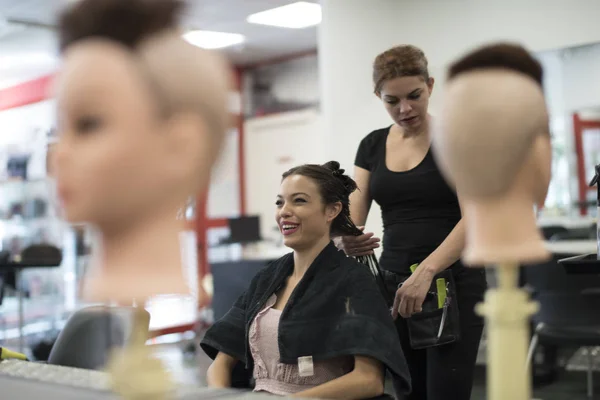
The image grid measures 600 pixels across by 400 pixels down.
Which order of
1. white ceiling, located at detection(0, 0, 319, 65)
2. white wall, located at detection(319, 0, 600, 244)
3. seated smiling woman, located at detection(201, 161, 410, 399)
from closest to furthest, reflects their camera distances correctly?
seated smiling woman, located at detection(201, 161, 410, 399), white wall, located at detection(319, 0, 600, 244), white ceiling, located at detection(0, 0, 319, 65)

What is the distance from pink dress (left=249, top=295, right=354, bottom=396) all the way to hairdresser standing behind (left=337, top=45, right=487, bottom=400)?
0.23m

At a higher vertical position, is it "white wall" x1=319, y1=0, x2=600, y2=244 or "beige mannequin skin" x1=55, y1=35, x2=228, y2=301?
"white wall" x1=319, y1=0, x2=600, y2=244

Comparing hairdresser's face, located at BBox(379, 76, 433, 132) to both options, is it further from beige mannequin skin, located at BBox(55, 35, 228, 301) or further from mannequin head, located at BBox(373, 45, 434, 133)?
beige mannequin skin, located at BBox(55, 35, 228, 301)

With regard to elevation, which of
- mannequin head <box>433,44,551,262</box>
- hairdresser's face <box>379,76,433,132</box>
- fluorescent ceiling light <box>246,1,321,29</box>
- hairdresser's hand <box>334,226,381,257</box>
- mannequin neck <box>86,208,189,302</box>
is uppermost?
fluorescent ceiling light <box>246,1,321,29</box>

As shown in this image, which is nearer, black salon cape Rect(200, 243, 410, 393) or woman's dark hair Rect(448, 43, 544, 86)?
woman's dark hair Rect(448, 43, 544, 86)

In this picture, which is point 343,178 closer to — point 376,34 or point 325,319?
point 325,319

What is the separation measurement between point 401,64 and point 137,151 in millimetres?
1246

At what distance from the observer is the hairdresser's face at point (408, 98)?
1790 millimetres

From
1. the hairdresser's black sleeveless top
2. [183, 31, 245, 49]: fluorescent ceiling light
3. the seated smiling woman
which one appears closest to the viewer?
the seated smiling woman

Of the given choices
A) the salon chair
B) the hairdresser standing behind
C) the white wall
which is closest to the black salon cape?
the hairdresser standing behind

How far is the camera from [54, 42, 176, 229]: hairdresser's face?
25.1 inches

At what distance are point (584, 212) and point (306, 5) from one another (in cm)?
307

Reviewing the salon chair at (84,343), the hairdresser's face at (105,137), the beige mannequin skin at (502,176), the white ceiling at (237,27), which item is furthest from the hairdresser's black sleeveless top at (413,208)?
the white ceiling at (237,27)

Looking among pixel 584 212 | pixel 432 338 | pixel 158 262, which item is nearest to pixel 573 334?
pixel 584 212
